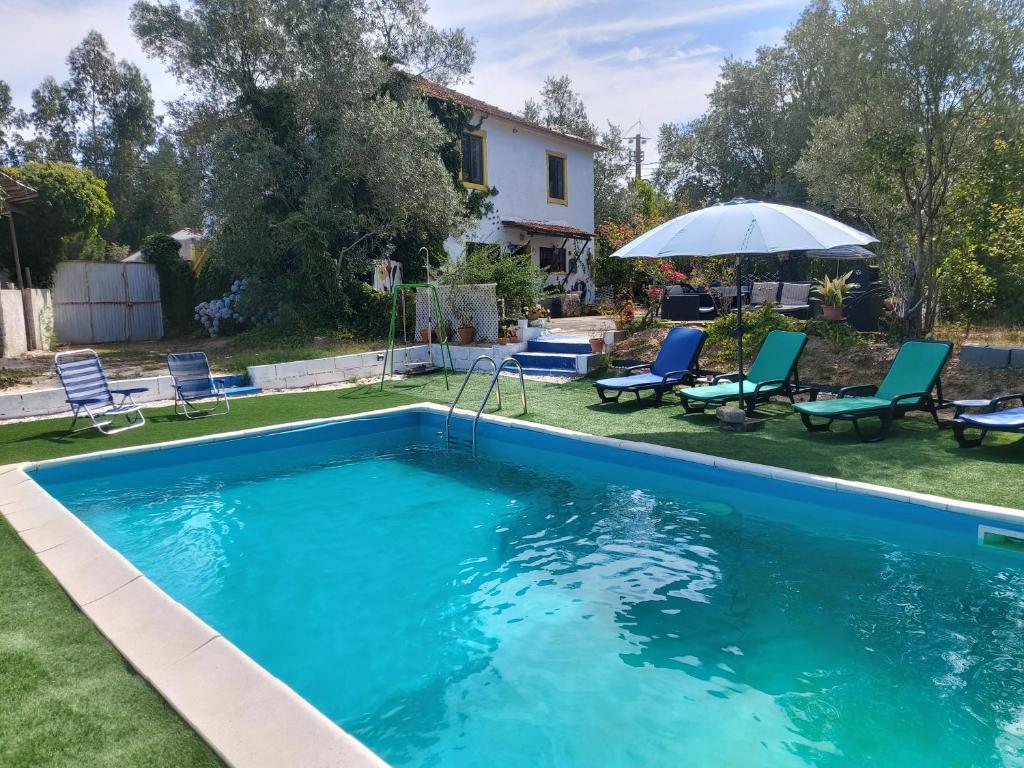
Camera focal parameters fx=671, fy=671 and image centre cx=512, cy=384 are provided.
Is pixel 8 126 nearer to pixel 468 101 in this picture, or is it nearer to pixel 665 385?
pixel 468 101

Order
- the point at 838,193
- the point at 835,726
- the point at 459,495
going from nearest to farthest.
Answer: the point at 835,726, the point at 459,495, the point at 838,193

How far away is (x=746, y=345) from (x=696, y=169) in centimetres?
1877

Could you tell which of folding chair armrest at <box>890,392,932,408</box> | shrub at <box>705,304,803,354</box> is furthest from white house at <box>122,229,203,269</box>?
folding chair armrest at <box>890,392,932,408</box>

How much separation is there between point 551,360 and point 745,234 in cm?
677

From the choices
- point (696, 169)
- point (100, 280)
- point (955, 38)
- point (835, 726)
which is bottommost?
Result: point (835, 726)

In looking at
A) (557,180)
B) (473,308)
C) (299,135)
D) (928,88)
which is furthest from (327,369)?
(557,180)

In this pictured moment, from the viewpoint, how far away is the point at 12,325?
15758mm

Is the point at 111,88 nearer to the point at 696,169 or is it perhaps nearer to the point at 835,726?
the point at 696,169

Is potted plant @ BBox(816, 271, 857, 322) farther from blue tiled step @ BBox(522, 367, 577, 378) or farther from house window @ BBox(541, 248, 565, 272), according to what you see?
house window @ BBox(541, 248, 565, 272)

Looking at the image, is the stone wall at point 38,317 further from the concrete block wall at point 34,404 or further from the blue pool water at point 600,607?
the blue pool water at point 600,607

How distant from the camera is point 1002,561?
486cm

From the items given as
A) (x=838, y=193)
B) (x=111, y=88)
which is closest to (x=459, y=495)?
(x=838, y=193)

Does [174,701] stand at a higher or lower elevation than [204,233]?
lower

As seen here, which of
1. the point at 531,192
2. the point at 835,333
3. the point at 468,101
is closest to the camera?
the point at 835,333
